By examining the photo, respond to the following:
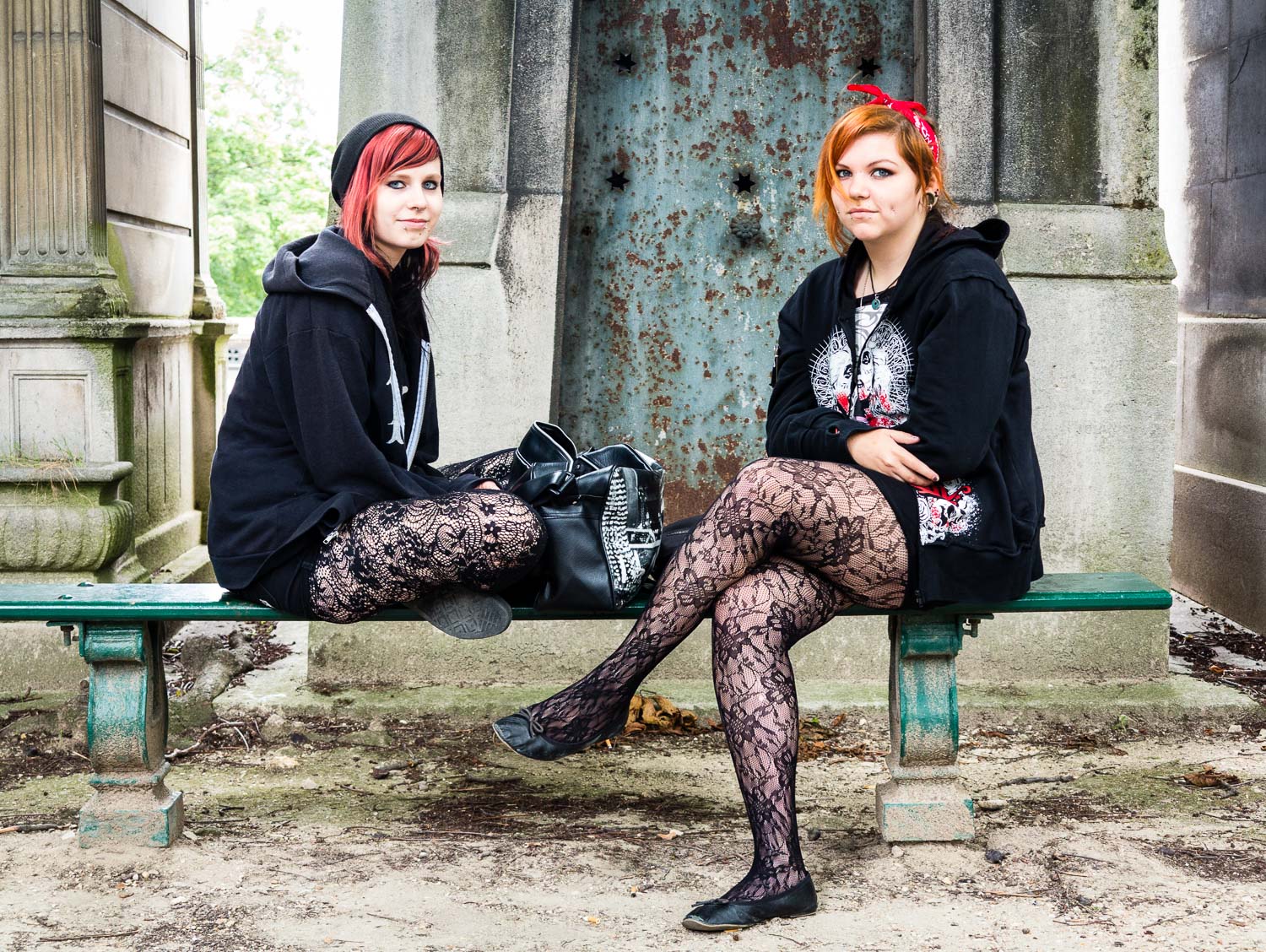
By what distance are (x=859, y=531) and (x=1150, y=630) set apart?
223cm

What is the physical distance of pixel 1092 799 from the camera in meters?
4.02

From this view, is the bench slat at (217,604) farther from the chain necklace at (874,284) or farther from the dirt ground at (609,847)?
the chain necklace at (874,284)

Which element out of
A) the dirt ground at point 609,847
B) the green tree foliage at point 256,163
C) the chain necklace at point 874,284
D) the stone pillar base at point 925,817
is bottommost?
the dirt ground at point 609,847

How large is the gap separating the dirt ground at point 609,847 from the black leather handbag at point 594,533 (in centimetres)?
69

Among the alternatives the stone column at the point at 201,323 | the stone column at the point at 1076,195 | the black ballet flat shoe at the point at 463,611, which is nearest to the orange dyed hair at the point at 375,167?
the black ballet flat shoe at the point at 463,611

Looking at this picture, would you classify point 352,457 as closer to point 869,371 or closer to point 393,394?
point 393,394

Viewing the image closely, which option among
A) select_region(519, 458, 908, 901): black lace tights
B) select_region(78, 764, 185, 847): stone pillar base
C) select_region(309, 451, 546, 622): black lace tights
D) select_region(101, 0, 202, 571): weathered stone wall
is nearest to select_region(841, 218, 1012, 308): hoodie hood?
select_region(519, 458, 908, 901): black lace tights

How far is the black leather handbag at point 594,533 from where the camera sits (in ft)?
11.0

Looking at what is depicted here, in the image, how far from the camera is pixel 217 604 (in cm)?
349

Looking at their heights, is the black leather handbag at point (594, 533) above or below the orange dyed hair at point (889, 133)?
below

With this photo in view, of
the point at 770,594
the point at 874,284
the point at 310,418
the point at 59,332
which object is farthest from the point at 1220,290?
the point at 59,332

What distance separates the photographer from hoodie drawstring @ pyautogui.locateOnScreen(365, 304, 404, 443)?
3.38 metres

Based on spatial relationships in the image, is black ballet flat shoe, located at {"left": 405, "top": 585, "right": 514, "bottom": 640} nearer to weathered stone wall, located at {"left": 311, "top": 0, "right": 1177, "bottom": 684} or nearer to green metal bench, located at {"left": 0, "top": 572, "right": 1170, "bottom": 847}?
green metal bench, located at {"left": 0, "top": 572, "right": 1170, "bottom": 847}

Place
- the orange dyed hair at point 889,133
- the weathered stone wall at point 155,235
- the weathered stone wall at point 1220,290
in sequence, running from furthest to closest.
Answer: the weathered stone wall at point 1220,290, the weathered stone wall at point 155,235, the orange dyed hair at point 889,133
